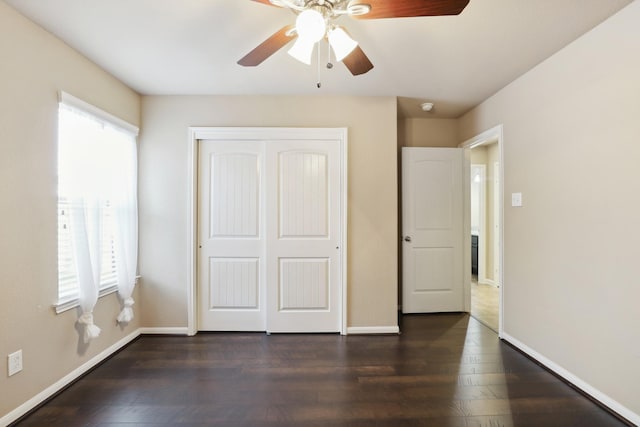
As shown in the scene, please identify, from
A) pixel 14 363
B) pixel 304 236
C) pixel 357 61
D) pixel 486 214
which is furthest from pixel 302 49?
pixel 486 214

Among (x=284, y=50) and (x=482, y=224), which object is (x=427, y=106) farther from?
(x=482, y=224)

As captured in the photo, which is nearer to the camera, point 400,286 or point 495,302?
point 400,286

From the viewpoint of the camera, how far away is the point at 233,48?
217cm

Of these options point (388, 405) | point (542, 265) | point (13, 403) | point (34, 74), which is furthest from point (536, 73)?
point (13, 403)

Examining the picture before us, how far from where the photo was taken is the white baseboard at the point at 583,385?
5.76 feet

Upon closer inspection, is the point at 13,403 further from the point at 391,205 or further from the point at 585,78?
the point at 585,78

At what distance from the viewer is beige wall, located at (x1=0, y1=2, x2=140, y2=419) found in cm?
172

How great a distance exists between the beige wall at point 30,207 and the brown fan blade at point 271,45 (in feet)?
4.52

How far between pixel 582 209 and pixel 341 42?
1959mm

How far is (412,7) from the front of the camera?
129 cm

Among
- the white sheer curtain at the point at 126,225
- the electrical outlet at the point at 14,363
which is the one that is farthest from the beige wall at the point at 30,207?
the white sheer curtain at the point at 126,225

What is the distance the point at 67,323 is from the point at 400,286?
3165 millimetres

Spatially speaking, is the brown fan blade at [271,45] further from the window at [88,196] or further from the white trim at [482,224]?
the white trim at [482,224]

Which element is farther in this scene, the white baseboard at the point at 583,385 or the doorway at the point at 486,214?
the doorway at the point at 486,214
